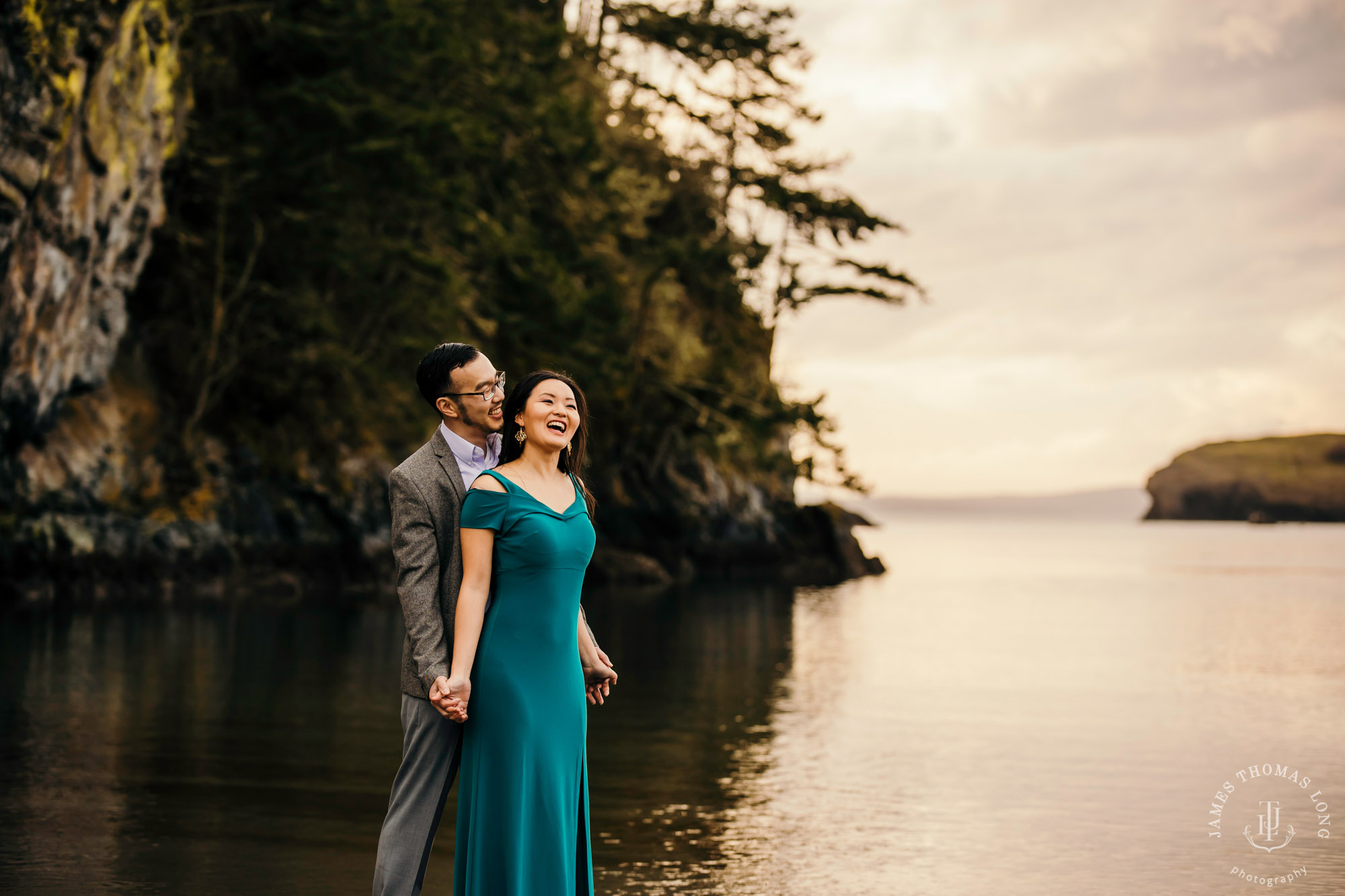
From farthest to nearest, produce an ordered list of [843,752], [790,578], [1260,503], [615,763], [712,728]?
1. [1260,503]
2. [790,578]
3. [712,728]
4. [843,752]
5. [615,763]

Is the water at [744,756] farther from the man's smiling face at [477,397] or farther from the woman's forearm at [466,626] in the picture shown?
the man's smiling face at [477,397]

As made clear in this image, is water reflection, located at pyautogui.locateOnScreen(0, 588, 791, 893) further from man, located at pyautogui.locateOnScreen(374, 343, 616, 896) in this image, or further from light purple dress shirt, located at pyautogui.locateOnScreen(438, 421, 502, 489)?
light purple dress shirt, located at pyautogui.locateOnScreen(438, 421, 502, 489)

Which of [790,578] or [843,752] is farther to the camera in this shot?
[790,578]

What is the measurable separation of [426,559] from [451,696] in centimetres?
47

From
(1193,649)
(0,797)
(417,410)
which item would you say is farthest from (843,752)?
(417,410)

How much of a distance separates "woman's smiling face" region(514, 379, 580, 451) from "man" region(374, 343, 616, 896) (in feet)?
0.60

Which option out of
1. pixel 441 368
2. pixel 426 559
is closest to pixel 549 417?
pixel 441 368

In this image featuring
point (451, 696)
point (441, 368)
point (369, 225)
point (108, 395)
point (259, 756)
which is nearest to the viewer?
point (451, 696)

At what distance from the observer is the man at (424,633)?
4320 millimetres

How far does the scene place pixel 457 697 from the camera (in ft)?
13.8

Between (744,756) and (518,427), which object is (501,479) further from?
(744,756)

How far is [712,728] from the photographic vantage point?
1109 centimetres

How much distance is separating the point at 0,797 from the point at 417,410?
21.1 metres

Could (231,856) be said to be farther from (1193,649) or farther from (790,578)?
(790,578)
